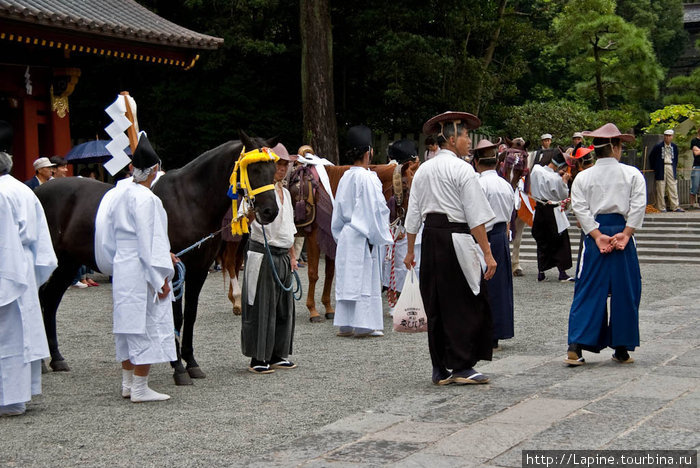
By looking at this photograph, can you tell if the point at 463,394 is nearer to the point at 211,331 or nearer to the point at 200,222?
the point at 200,222

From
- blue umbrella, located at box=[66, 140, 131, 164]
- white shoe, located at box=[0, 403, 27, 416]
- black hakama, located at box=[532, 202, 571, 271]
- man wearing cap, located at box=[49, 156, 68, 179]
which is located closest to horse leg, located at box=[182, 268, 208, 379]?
white shoe, located at box=[0, 403, 27, 416]

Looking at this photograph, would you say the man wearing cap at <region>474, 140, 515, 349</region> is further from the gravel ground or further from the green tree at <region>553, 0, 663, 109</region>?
the green tree at <region>553, 0, 663, 109</region>

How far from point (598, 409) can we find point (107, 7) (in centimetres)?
1189

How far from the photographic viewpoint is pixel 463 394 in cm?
605

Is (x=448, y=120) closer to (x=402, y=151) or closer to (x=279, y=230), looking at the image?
(x=279, y=230)

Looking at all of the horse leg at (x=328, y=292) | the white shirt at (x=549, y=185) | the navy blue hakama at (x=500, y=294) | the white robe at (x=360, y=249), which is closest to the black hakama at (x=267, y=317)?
the white robe at (x=360, y=249)

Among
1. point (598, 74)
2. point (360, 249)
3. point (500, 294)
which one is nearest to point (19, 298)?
point (360, 249)

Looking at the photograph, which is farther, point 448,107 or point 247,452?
point 448,107

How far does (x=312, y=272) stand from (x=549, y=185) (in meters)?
4.91

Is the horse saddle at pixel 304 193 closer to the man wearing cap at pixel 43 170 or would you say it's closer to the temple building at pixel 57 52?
the man wearing cap at pixel 43 170

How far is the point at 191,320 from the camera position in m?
6.96

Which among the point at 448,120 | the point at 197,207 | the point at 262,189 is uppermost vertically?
the point at 448,120

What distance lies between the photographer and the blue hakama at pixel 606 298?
6.84 m

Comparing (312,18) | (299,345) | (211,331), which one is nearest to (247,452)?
(299,345)
